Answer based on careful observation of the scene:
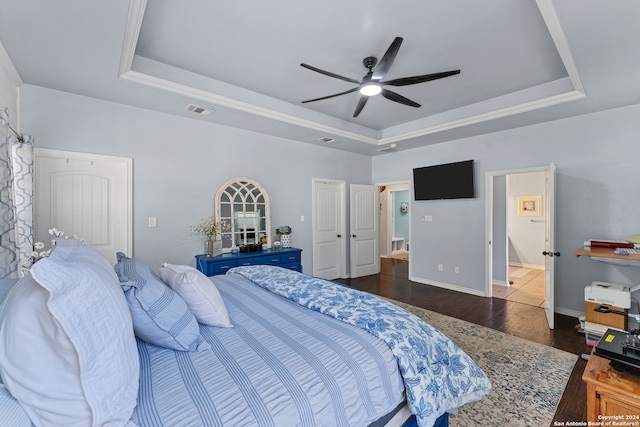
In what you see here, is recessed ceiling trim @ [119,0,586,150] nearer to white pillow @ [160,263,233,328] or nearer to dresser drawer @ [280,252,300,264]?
white pillow @ [160,263,233,328]

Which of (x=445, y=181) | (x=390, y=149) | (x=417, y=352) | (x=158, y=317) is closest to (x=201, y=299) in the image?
(x=158, y=317)

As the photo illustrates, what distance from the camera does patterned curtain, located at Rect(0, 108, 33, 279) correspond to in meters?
2.00

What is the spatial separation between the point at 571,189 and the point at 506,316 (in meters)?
1.83

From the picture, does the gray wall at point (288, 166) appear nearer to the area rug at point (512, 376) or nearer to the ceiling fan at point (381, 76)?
the area rug at point (512, 376)

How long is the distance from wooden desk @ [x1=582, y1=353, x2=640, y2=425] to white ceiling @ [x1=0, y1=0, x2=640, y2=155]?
80.1 inches

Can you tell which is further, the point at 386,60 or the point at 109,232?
the point at 109,232

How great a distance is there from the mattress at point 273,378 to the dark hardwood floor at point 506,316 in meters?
1.61

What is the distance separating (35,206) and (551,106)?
5.57m

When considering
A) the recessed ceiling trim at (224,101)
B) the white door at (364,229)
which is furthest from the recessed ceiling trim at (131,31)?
the white door at (364,229)

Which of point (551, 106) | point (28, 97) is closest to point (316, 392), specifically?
point (28, 97)

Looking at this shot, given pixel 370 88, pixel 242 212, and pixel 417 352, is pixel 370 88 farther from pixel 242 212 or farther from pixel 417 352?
pixel 242 212

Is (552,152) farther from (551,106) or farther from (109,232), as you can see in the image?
(109,232)

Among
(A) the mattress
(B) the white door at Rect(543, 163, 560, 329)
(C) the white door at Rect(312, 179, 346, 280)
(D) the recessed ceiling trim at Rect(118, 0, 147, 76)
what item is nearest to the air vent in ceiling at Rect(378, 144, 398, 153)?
(C) the white door at Rect(312, 179, 346, 280)

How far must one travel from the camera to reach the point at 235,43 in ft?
8.42
